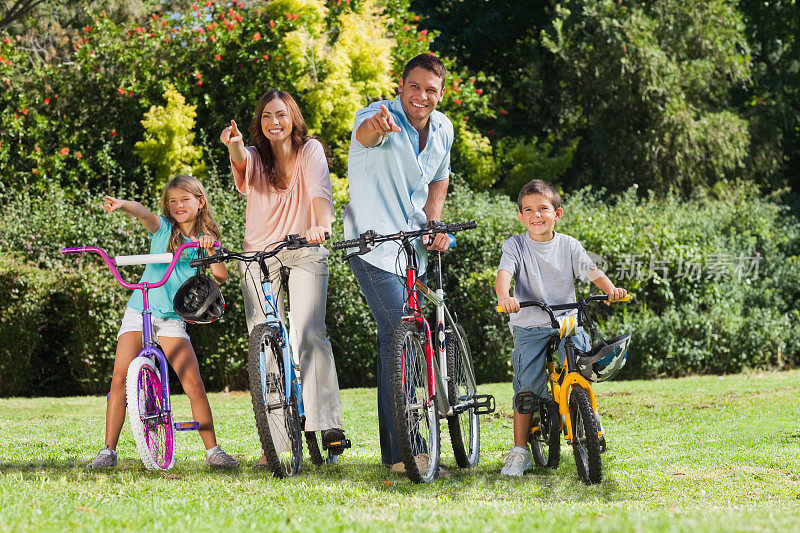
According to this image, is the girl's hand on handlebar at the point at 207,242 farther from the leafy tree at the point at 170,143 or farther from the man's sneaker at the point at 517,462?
the leafy tree at the point at 170,143

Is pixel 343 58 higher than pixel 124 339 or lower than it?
higher

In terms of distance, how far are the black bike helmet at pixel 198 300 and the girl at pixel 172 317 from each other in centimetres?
18

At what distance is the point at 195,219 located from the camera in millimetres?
5609

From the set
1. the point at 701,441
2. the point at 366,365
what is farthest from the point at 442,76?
the point at 366,365

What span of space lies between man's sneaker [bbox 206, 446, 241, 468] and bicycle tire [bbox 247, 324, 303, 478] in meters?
0.52

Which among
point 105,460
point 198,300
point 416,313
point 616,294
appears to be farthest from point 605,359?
point 105,460

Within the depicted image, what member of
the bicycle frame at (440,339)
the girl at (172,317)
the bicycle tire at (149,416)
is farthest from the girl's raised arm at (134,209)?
the bicycle frame at (440,339)

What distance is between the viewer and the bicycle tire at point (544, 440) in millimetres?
5105

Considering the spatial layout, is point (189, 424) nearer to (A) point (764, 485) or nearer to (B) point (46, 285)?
(A) point (764, 485)

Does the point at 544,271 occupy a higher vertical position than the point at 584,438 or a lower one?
higher

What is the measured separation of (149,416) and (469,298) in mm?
7452

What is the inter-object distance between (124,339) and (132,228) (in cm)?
674

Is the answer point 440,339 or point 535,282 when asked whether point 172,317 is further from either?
point 535,282

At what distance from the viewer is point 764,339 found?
1284cm
